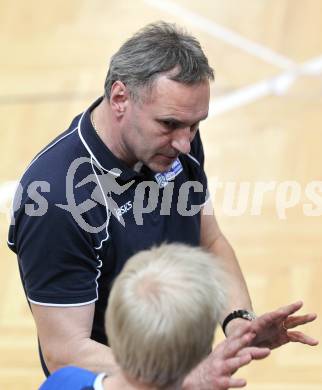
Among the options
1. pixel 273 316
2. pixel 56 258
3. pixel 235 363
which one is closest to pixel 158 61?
pixel 56 258

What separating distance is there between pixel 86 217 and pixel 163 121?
0.37 meters

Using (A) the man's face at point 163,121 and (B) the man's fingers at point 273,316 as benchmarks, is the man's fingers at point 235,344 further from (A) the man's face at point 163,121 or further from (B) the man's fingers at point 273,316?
(A) the man's face at point 163,121

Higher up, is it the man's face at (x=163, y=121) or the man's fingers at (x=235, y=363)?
the man's face at (x=163, y=121)

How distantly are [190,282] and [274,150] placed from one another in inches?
155

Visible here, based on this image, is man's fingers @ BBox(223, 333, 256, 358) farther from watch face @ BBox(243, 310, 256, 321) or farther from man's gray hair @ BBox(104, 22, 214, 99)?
man's gray hair @ BBox(104, 22, 214, 99)

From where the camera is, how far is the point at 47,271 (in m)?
2.62

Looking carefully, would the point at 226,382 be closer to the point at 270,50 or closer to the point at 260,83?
the point at 260,83

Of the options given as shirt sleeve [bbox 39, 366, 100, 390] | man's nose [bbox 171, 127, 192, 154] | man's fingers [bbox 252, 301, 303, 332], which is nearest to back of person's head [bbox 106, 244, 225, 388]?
shirt sleeve [bbox 39, 366, 100, 390]

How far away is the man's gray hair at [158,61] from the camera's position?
105 inches

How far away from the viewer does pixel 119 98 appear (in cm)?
273

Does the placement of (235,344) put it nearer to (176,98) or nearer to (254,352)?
(254,352)

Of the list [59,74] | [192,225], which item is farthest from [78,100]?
[192,225]

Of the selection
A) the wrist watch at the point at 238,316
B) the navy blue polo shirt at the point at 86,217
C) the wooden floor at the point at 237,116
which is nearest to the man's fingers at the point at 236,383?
the navy blue polo shirt at the point at 86,217

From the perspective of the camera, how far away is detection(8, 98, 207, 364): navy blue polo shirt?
261 centimetres
